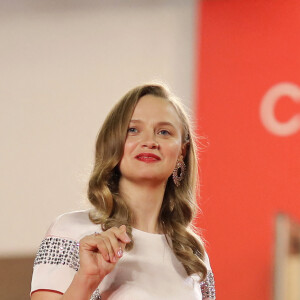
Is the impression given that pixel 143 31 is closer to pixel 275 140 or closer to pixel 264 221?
pixel 275 140

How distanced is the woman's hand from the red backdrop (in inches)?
56.7

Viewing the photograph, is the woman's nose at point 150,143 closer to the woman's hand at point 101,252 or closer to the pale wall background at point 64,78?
the woman's hand at point 101,252

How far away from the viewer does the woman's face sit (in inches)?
75.3

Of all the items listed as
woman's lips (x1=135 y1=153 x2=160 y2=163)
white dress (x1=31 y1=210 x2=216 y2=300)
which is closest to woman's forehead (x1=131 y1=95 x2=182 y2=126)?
woman's lips (x1=135 y1=153 x2=160 y2=163)

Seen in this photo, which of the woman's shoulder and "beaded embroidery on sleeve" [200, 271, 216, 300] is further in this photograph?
"beaded embroidery on sleeve" [200, 271, 216, 300]

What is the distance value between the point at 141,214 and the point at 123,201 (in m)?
0.07

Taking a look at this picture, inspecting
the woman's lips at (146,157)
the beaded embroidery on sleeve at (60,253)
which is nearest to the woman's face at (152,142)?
the woman's lips at (146,157)

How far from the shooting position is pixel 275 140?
3.02 meters

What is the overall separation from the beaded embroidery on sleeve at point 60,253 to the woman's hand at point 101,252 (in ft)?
0.50

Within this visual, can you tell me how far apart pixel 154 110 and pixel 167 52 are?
4.27 feet

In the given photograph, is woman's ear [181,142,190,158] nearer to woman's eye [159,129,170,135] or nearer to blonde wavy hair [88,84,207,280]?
blonde wavy hair [88,84,207,280]

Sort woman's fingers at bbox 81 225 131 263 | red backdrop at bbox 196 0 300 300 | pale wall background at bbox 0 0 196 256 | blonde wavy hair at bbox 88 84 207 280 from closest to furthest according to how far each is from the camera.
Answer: woman's fingers at bbox 81 225 131 263 → blonde wavy hair at bbox 88 84 207 280 → red backdrop at bbox 196 0 300 300 → pale wall background at bbox 0 0 196 256

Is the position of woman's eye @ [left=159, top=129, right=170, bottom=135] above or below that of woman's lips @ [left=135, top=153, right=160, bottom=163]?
above

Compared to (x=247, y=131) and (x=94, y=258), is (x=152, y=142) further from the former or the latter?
(x=247, y=131)
